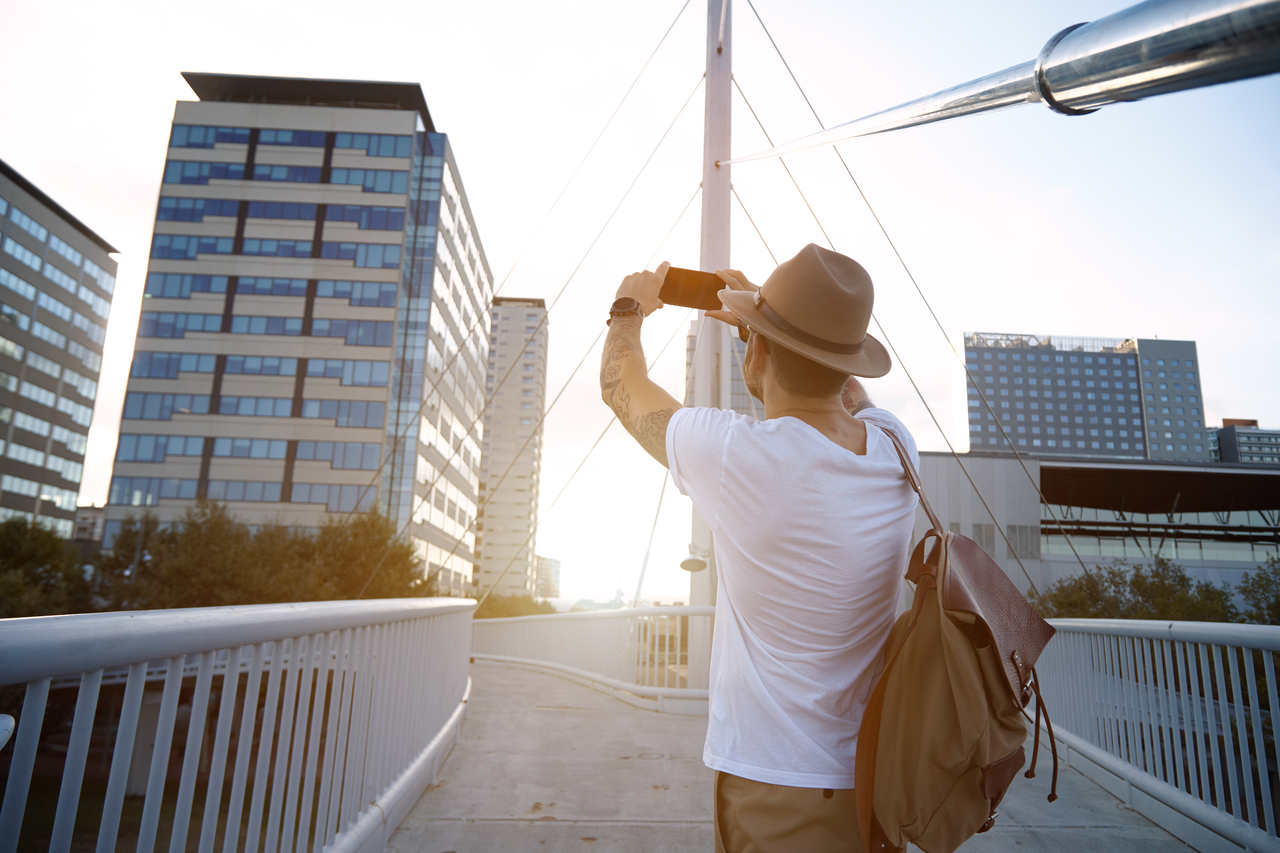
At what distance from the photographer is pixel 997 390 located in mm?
155500

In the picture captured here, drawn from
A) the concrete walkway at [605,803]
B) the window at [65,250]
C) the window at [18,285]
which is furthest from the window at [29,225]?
the concrete walkway at [605,803]

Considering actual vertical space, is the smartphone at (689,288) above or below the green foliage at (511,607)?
above

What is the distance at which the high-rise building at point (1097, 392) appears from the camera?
149375 mm

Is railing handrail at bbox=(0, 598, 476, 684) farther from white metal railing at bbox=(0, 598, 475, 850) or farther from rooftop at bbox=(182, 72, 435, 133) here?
rooftop at bbox=(182, 72, 435, 133)

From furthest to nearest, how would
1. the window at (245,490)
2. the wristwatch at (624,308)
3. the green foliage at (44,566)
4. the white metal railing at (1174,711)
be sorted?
1. the window at (245,490)
2. the green foliage at (44,566)
3. the white metal railing at (1174,711)
4. the wristwatch at (624,308)

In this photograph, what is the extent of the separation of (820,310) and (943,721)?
0.71 m

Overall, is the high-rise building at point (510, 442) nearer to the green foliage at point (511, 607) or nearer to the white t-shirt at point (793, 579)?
the green foliage at point (511, 607)

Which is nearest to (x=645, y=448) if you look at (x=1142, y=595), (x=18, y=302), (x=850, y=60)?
(x=850, y=60)

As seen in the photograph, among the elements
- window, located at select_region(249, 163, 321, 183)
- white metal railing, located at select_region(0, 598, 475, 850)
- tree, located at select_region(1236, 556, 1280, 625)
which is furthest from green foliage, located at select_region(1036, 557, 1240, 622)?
window, located at select_region(249, 163, 321, 183)

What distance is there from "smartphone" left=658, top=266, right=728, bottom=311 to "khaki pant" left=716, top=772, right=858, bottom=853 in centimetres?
109

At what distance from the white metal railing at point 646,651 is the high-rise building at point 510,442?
112 meters

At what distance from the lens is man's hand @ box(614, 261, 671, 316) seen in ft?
5.66

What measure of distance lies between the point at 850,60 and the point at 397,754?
5779 millimetres

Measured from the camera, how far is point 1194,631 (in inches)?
118
